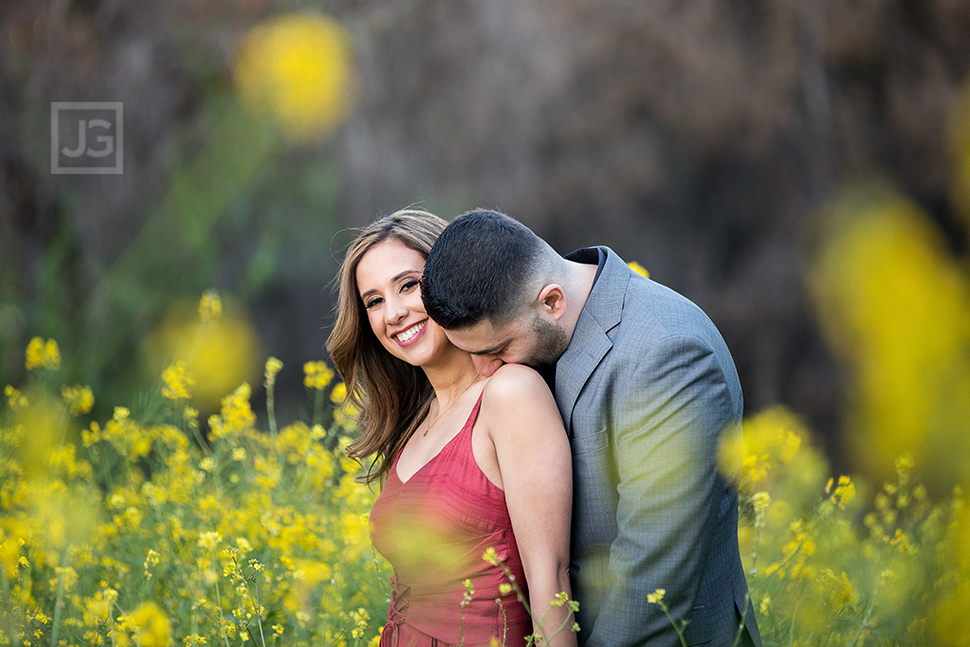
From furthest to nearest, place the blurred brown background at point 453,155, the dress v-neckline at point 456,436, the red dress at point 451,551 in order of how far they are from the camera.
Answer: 1. the blurred brown background at point 453,155
2. the dress v-neckline at point 456,436
3. the red dress at point 451,551

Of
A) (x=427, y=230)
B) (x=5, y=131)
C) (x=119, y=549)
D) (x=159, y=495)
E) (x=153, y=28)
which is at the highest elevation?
(x=153, y=28)

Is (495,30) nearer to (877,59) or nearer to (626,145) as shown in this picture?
(626,145)

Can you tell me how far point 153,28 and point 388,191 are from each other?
162 centimetres

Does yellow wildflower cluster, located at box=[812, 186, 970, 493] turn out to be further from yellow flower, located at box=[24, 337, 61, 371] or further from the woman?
yellow flower, located at box=[24, 337, 61, 371]

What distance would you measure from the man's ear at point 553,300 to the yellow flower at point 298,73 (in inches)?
103

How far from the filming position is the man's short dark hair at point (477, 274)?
149 cm

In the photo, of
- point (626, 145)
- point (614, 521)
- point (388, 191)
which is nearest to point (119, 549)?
point (614, 521)

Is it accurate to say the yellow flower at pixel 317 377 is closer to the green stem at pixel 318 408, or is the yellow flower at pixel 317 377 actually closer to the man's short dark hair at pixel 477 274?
the green stem at pixel 318 408

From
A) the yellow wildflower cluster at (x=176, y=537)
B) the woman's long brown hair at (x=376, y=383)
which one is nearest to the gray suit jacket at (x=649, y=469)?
the yellow wildflower cluster at (x=176, y=537)

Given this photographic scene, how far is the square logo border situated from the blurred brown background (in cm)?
3

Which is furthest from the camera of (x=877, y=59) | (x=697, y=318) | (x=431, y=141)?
→ (x=431, y=141)

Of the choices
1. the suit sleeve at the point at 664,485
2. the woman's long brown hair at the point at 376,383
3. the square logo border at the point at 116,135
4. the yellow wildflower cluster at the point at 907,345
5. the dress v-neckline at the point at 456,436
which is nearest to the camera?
the yellow wildflower cluster at the point at 907,345

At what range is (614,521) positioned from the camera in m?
1.55

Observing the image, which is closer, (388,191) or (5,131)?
(5,131)
